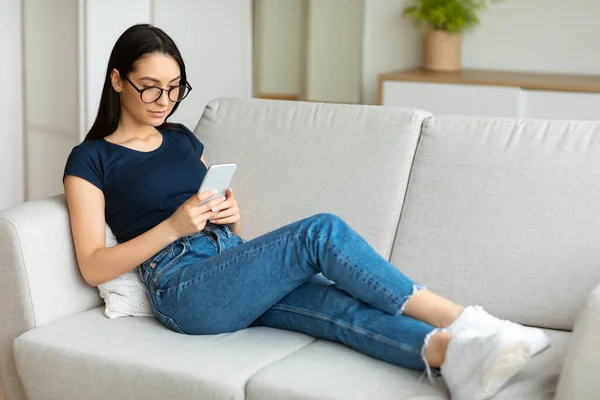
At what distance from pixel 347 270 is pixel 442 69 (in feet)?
8.74

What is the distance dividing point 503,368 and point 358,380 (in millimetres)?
293

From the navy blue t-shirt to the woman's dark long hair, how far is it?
55mm

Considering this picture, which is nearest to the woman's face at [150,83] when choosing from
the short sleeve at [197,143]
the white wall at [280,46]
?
the short sleeve at [197,143]

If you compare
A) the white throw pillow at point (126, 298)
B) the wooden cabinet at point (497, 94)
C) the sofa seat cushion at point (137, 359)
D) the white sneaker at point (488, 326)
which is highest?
the wooden cabinet at point (497, 94)

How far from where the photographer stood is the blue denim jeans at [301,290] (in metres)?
2.00

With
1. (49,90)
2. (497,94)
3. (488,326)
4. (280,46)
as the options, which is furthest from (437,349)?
(280,46)

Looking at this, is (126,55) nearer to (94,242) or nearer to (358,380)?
(94,242)

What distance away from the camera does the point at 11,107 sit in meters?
4.14

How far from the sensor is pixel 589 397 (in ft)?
5.41

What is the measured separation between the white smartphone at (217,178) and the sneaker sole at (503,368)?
768mm

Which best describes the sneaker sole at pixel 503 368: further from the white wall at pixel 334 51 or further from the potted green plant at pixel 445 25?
the white wall at pixel 334 51

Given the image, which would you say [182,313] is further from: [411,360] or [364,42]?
[364,42]

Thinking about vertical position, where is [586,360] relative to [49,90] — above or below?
below

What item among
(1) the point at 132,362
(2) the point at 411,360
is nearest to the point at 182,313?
(1) the point at 132,362
